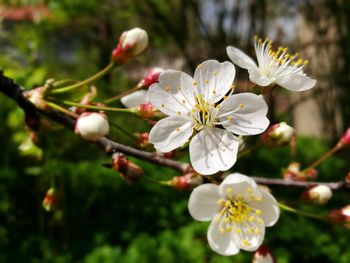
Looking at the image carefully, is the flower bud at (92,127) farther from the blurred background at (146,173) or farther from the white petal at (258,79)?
the blurred background at (146,173)

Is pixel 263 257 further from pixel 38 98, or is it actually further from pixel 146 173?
pixel 146 173

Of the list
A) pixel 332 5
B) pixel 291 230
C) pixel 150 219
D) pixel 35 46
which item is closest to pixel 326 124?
pixel 332 5

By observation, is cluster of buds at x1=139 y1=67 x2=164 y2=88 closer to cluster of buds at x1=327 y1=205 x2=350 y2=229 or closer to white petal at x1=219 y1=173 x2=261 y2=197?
white petal at x1=219 y1=173 x2=261 y2=197

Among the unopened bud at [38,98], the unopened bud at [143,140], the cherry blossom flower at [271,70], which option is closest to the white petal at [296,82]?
the cherry blossom flower at [271,70]

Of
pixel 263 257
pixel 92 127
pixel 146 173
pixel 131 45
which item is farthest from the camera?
pixel 146 173

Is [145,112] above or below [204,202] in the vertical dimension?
above

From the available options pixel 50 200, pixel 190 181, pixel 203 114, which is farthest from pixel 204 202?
pixel 50 200

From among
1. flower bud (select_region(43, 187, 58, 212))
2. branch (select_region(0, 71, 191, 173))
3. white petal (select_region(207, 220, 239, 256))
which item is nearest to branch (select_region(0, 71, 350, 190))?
branch (select_region(0, 71, 191, 173))
